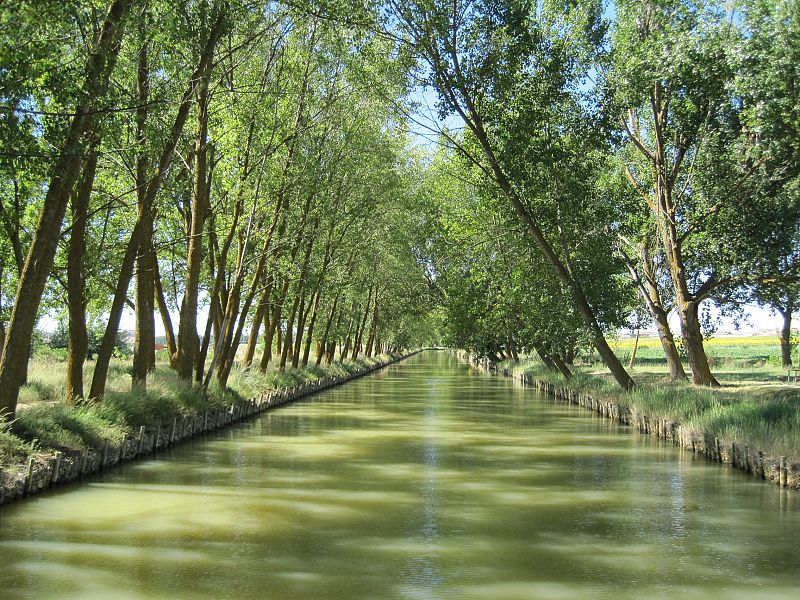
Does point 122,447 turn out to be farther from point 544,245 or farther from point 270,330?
point 270,330

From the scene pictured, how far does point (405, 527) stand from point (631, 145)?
23.4m

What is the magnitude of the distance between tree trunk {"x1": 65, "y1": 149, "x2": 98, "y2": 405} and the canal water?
246 cm

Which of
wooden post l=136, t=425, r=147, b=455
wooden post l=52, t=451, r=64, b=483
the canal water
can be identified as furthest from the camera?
wooden post l=136, t=425, r=147, b=455

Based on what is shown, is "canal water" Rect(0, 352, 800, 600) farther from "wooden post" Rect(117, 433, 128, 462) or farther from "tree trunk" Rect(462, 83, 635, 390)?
"tree trunk" Rect(462, 83, 635, 390)

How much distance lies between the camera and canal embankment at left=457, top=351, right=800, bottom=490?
15.7 meters

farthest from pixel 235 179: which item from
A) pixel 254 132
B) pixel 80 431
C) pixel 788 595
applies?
pixel 788 595

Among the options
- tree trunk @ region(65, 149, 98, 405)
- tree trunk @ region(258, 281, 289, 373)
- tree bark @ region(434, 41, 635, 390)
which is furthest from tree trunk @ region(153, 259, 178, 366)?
tree bark @ region(434, 41, 635, 390)

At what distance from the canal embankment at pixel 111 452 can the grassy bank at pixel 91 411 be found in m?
0.10

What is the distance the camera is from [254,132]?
2458 cm

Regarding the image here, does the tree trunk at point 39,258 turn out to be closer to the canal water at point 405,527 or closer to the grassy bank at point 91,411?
the grassy bank at point 91,411

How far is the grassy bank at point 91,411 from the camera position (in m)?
13.5

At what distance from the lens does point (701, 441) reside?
65.0ft

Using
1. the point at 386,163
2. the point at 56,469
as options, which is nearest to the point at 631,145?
the point at 386,163

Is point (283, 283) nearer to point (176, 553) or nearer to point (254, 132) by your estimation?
point (254, 132)
